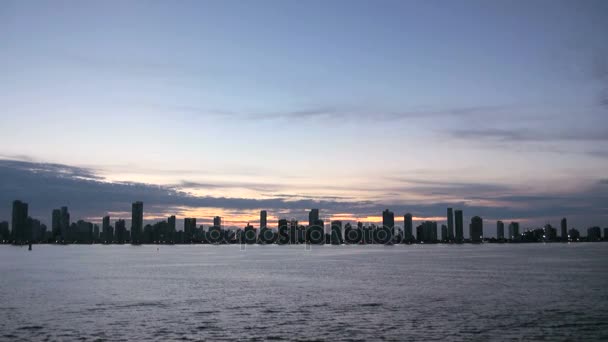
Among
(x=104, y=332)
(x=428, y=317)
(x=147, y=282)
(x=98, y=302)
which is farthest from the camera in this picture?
(x=147, y=282)

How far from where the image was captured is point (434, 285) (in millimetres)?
105188

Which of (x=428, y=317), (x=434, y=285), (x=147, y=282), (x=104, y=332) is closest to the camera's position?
(x=104, y=332)

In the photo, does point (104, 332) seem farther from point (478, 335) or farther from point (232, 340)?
point (478, 335)

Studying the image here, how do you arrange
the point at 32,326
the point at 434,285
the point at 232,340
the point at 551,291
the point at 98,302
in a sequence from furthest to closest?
the point at 434,285 → the point at 551,291 → the point at 98,302 → the point at 32,326 → the point at 232,340

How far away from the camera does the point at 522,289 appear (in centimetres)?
9625

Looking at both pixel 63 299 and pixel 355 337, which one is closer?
pixel 355 337

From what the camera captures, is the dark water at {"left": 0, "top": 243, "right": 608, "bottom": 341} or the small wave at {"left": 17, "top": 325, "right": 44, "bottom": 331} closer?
the dark water at {"left": 0, "top": 243, "right": 608, "bottom": 341}

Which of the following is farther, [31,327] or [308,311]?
[308,311]

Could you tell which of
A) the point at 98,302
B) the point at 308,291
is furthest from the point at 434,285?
the point at 98,302

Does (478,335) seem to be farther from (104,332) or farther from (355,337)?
(104,332)

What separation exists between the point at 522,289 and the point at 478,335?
157 feet

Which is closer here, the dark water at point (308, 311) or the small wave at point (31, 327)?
the dark water at point (308, 311)

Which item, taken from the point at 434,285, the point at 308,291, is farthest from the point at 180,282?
the point at 434,285

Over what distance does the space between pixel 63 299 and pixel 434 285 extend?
211 ft
